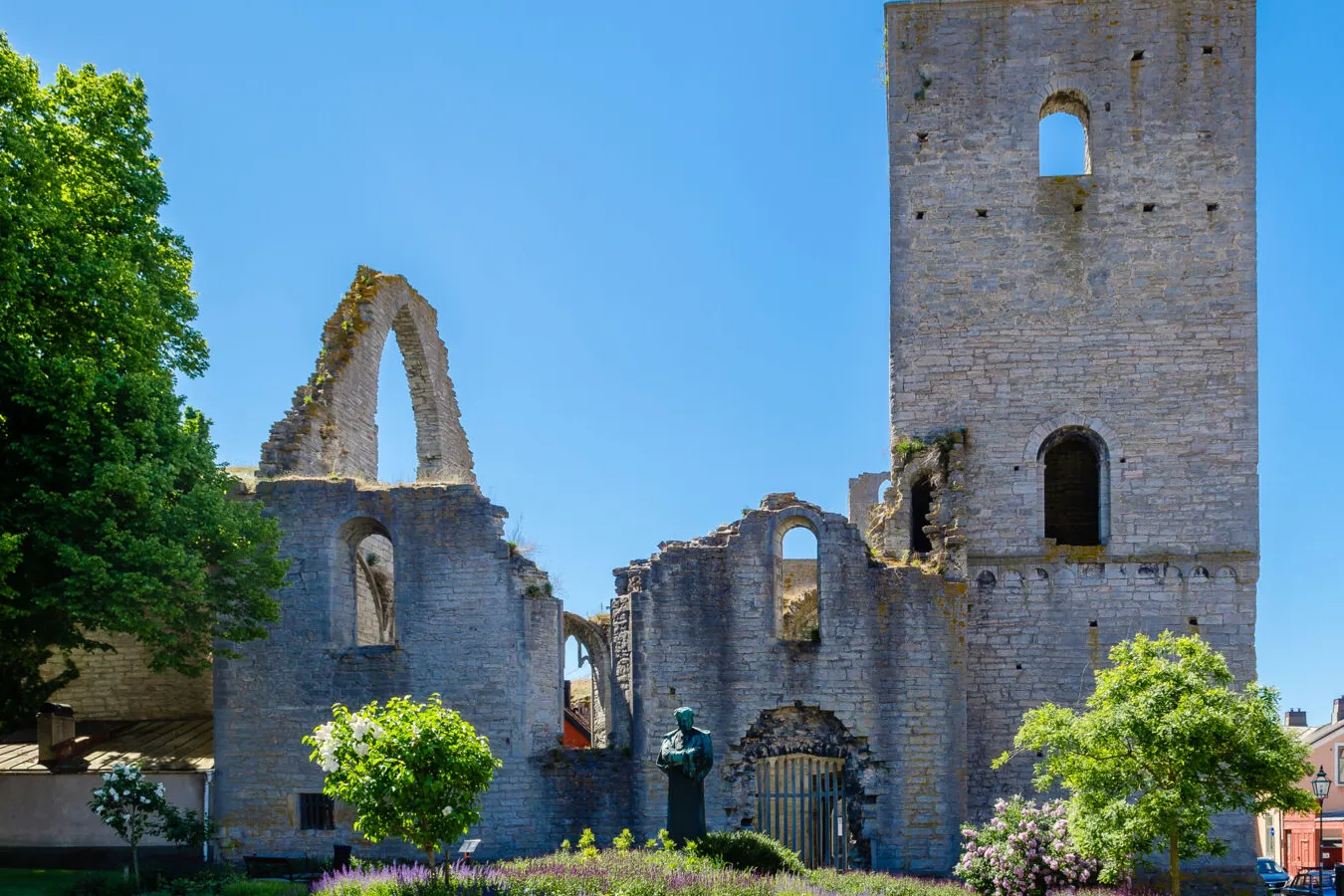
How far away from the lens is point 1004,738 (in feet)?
60.0

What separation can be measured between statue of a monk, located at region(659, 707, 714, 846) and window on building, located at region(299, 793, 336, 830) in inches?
228

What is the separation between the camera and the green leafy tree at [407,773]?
Answer: 1228cm

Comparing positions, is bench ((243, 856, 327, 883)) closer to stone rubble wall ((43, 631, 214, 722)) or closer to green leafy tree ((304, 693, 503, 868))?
stone rubble wall ((43, 631, 214, 722))

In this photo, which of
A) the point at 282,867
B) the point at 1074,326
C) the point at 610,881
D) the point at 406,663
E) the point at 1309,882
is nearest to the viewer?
the point at 610,881

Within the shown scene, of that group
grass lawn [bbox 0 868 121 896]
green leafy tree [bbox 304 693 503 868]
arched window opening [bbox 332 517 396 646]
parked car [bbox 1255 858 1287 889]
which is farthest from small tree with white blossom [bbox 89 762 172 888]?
parked car [bbox 1255 858 1287 889]

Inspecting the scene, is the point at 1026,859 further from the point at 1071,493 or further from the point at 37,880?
the point at 37,880

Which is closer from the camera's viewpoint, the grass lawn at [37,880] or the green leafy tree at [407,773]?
the green leafy tree at [407,773]

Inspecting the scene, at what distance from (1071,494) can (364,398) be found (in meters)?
11.9

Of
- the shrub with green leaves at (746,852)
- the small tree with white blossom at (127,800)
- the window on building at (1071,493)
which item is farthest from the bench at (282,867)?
the window on building at (1071,493)

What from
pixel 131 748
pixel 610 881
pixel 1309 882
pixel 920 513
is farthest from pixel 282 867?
pixel 1309 882

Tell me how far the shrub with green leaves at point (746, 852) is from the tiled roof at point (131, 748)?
790 cm

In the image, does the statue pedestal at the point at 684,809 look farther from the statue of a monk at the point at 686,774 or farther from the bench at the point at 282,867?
the bench at the point at 282,867

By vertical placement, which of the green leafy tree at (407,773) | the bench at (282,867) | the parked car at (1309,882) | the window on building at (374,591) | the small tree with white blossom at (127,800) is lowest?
the parked car at (1309,882)

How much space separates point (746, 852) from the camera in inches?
558
